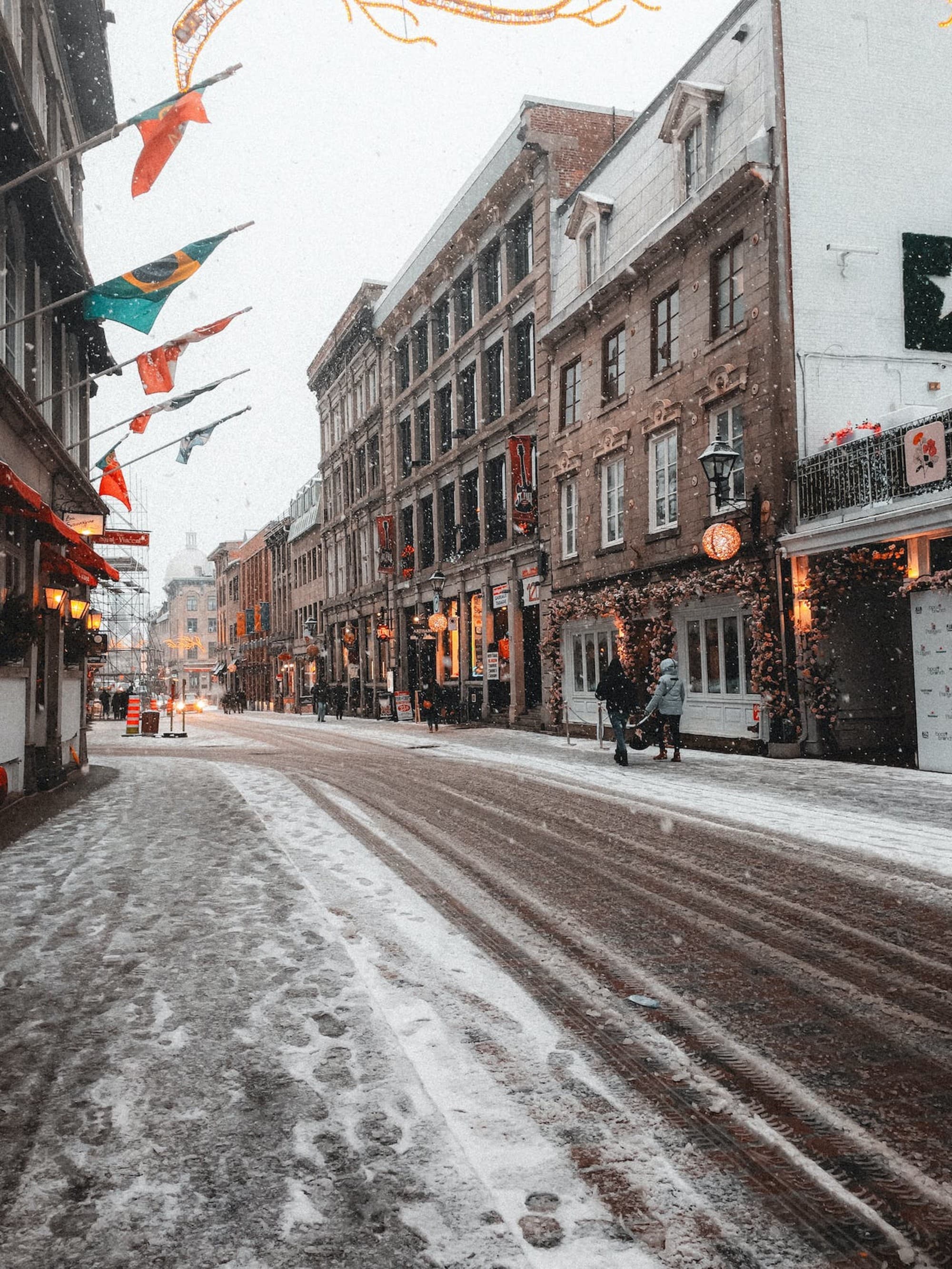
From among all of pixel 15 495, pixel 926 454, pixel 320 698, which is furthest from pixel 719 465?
pixel 320 698

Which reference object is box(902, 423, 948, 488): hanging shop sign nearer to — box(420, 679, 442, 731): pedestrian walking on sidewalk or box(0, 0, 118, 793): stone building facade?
box(0, 0, 118, 793): stone building facade

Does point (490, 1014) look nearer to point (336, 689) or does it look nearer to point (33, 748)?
point (33, 748)

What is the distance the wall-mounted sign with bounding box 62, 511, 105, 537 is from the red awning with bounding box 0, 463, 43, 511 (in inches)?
254

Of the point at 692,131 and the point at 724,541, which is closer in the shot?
the point at 724,541

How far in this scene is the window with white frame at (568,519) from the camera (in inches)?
947

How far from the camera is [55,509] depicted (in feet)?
51.8

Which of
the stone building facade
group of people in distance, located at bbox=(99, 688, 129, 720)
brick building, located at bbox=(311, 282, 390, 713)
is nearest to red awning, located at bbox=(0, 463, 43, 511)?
the stone building facade

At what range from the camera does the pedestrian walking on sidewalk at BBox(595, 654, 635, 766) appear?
596 inches

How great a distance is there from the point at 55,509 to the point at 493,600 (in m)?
14.4

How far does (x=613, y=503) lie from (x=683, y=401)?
11.7ft

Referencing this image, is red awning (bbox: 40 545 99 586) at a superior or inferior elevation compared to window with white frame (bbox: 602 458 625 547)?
inferior

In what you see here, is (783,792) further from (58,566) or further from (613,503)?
(613,503)

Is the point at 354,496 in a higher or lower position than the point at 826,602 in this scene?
higher

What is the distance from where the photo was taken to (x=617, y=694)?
15.4 meters
